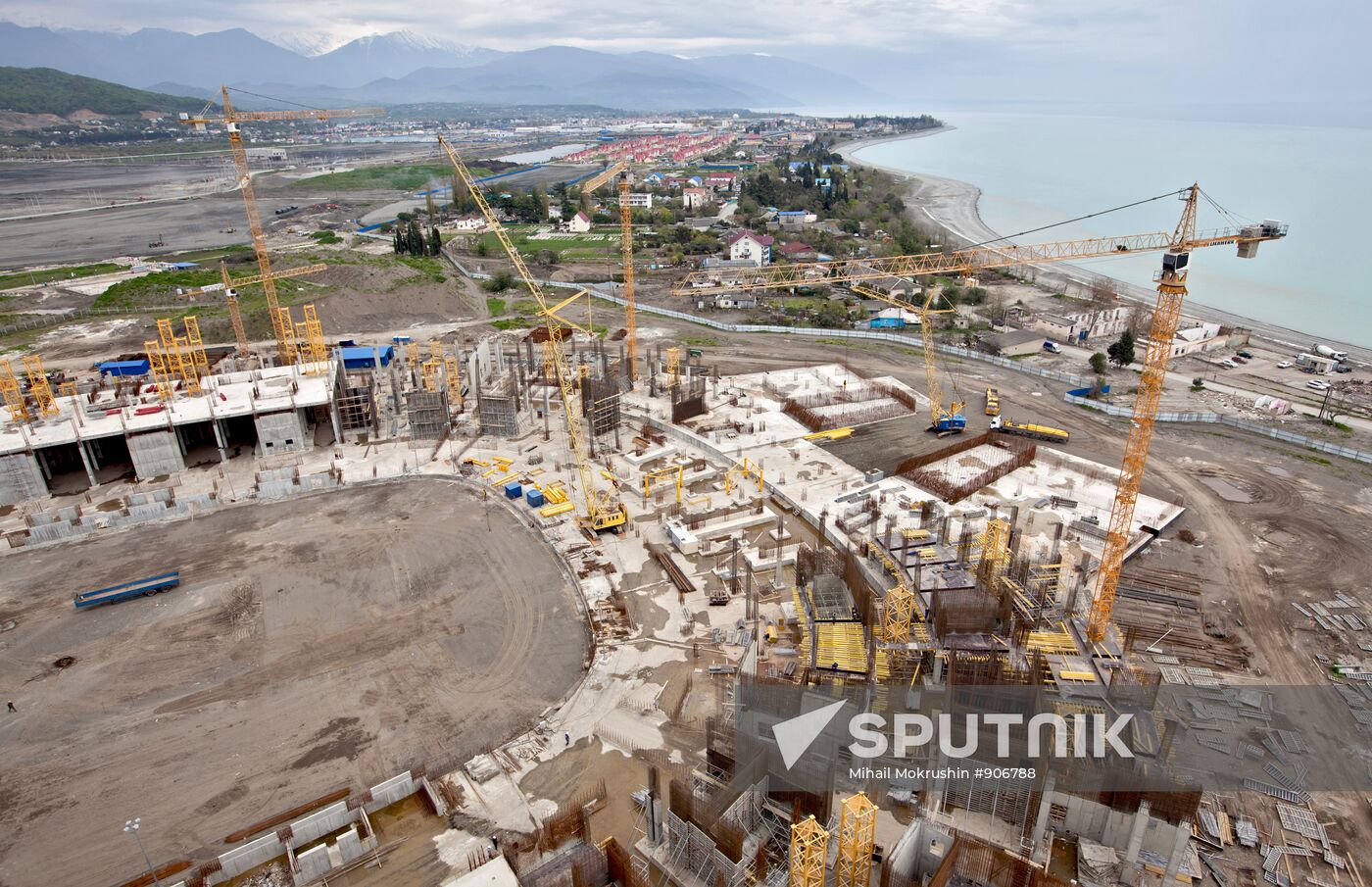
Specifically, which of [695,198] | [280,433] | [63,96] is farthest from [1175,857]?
[63,96]

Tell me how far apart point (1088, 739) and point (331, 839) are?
1562 cm

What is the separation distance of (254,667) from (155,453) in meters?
14.7


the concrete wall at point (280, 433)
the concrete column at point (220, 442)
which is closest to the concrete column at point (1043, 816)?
the concrete wall at point (280, 433)

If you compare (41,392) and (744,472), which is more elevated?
(41,392)

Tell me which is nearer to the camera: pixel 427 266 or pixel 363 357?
pixel 363 357

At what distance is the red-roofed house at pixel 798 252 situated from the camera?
6350 cm

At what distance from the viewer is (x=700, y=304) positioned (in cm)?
5303

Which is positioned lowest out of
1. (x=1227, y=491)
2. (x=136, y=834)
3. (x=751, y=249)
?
(x=136, y=834)

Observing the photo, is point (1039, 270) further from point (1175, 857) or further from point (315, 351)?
point (1175, 857)

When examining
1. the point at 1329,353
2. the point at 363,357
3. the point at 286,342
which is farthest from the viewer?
the point at 1329,353

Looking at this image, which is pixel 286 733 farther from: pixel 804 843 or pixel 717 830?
pixel 804 843

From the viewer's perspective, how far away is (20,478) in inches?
1059

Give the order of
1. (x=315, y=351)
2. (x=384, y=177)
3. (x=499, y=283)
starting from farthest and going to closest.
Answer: (x=384, y=177) < (x=499, y=283) < (x=315, y=351)

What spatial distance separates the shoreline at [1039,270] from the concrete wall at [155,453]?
58.6 m
